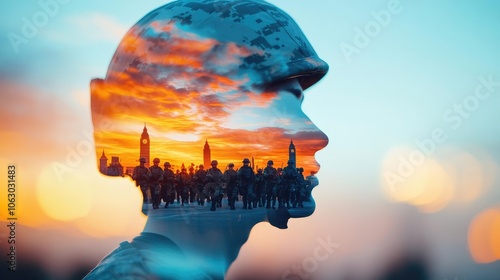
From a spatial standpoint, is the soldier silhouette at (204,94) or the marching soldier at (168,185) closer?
the soldier silhouette at (204,94)

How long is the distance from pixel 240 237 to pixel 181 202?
0.47m

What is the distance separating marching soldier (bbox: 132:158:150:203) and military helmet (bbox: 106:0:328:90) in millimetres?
591

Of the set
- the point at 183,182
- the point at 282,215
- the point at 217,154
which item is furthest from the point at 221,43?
the point at 282,215

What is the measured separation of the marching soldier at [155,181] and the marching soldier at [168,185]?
29 mm

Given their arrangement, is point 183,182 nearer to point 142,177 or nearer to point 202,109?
point 142,177

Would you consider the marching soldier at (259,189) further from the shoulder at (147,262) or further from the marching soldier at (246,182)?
the shoulder at (147,262)

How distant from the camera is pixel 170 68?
4.56 meters

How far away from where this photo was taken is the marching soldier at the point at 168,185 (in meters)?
4.64

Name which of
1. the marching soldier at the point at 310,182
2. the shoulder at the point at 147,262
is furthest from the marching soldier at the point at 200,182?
the marching soldier at the point at 310,182

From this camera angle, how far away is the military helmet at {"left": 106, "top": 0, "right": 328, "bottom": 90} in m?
4.57

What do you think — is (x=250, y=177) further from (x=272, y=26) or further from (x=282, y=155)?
(x=272, y=26)

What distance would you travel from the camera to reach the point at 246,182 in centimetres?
463

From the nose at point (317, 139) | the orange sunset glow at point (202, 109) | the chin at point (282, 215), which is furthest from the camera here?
the chin at point (282, 215)

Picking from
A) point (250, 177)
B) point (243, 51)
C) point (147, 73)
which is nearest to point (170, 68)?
point (147, 73)
